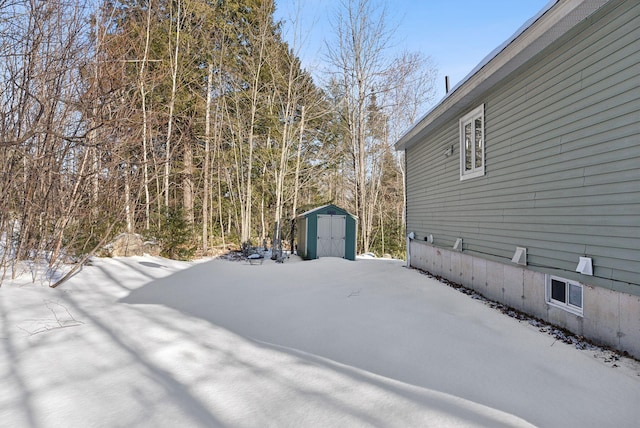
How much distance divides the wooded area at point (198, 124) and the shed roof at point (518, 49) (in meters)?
5.30

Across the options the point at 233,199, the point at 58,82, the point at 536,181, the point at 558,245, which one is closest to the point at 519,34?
the point at 536,181

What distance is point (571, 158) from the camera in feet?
12.7

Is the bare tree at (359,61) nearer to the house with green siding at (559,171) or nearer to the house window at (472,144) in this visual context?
the house window at (472,144)

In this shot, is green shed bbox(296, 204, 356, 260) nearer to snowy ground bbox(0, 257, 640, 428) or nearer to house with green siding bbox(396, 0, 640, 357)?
house with green siding bbox(396, 0, 640, 357)

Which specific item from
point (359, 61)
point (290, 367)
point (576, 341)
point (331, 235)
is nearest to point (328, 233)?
point (331, 235)

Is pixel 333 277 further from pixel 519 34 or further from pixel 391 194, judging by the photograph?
pixel 391 194

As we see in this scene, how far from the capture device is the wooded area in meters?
5.15

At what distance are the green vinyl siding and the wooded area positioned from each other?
548 cm

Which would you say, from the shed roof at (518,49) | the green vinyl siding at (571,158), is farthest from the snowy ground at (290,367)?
the shed roof at (518,49)

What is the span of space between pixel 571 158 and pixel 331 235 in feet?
27.2

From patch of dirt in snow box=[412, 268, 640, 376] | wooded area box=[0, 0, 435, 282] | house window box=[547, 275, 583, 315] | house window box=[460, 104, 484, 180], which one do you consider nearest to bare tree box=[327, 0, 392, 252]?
wooded area box=[0, 0, 435, 282]

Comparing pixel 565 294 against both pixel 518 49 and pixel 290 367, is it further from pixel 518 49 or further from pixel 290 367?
pixel 290 367

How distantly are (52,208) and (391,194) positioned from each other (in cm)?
1669

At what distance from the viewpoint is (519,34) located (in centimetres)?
421
